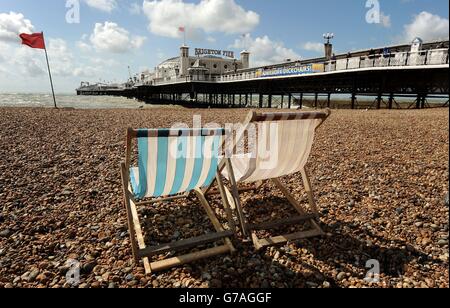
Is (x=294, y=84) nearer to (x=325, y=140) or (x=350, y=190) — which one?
(x=325, y=140)

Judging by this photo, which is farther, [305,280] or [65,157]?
[65,157]

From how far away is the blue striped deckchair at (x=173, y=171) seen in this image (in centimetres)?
230

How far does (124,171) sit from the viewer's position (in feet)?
7.97

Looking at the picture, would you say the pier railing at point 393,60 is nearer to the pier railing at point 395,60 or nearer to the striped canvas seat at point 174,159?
the pier railing at point 395,60

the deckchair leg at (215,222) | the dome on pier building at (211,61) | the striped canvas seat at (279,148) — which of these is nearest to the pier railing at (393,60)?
the striped canvas seat at (279,148)

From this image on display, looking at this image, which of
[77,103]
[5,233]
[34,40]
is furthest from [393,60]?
[77,103]

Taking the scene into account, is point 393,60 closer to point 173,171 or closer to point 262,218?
point 262,218

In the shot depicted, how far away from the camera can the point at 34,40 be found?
16.5 meters

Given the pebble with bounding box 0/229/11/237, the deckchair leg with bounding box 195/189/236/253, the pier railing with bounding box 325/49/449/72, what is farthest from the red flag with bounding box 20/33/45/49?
the deckchair leg with bounding box 195/189/236/253

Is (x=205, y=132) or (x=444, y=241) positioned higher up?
(x=205, y=132)

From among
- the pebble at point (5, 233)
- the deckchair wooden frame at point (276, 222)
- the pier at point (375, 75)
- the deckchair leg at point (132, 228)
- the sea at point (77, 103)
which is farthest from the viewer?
the sea at point (77, 103)

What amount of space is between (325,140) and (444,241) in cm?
443
